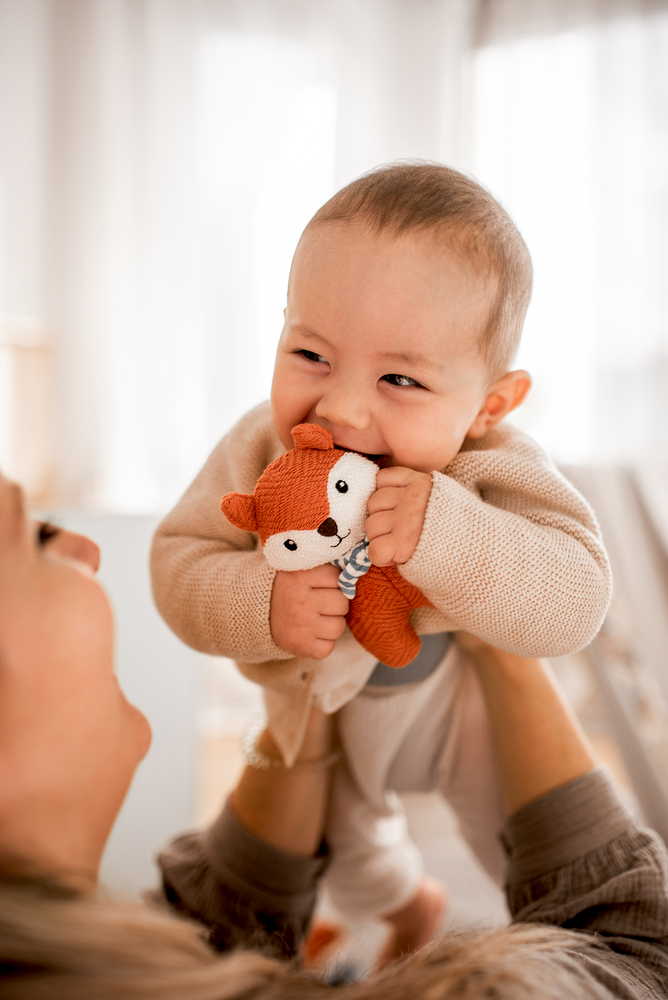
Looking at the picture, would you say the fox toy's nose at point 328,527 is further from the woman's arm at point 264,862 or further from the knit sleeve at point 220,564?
the woman's arm at point 264,862

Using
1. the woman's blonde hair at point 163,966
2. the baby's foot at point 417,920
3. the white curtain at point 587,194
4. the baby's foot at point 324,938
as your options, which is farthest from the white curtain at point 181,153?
the woman's blonde hair at point 163,966

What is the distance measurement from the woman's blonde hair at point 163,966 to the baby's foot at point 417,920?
62 centimetres

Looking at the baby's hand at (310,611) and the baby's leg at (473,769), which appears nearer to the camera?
the baby's hand at (310,611)

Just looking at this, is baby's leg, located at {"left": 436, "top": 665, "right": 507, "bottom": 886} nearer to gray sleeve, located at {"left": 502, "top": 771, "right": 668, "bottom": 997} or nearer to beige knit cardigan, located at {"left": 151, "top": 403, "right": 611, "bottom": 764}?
gray sleeve, located at {"left": 502, "top": 771, "right": 668, "bottom": 997}

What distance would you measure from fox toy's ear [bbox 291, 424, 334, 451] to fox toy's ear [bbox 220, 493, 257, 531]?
6cm

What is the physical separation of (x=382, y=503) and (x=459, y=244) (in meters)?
0.21

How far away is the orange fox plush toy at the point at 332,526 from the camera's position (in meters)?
0.55

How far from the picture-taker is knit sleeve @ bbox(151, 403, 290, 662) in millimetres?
603

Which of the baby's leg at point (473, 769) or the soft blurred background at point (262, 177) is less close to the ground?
the soft blurred background at point (262, 177)

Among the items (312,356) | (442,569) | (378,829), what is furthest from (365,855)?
(312,356)

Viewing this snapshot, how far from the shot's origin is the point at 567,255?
2324 millimetres

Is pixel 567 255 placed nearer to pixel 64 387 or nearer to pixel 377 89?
pixel 377 89

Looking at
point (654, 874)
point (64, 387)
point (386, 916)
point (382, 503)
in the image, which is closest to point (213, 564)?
point (382, 503)

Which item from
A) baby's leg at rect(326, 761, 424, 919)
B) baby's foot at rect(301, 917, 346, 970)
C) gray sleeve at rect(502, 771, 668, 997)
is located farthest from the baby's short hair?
baby's foot at rect(301, 917, 346, 970)
